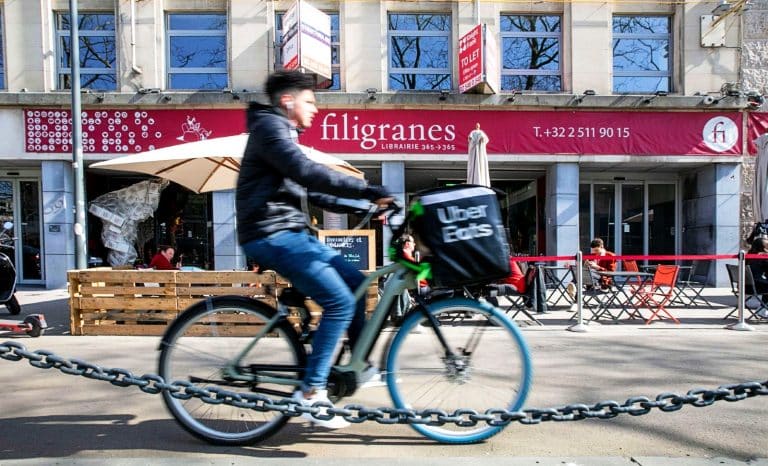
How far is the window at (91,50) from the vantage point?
12047mm

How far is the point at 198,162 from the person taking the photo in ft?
22.7

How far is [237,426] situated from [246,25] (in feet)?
36.4

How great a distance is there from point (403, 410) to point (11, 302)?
7.20m

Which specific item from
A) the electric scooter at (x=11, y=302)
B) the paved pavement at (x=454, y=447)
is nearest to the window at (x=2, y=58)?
the electric scooter at (x=11, y=302)

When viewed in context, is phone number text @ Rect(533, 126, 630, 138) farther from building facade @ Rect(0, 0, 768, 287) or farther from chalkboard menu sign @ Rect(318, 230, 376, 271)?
chalkboard menu sign @ Rect(318, 230, 376, 271)

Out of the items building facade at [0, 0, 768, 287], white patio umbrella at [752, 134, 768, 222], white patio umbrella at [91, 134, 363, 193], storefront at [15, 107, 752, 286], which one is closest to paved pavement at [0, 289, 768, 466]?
white patio umbrella at [91, 134, 363, 193]

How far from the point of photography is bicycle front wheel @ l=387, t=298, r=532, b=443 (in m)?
2.61

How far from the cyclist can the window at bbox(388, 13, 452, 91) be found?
33.6 feet

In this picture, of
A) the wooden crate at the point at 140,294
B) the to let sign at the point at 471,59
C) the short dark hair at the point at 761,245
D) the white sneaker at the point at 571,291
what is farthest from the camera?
the to let sign at the point at 471,59

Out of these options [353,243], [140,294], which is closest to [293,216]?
[140,294]

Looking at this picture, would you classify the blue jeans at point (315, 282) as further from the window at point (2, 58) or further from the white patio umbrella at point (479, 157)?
the window at point (2, 58)

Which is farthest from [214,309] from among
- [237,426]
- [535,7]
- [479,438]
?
[535,7]

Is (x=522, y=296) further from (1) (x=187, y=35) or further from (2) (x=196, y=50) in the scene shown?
(1) (x=187, y=35)

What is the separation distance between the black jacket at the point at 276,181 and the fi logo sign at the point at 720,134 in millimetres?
12450
